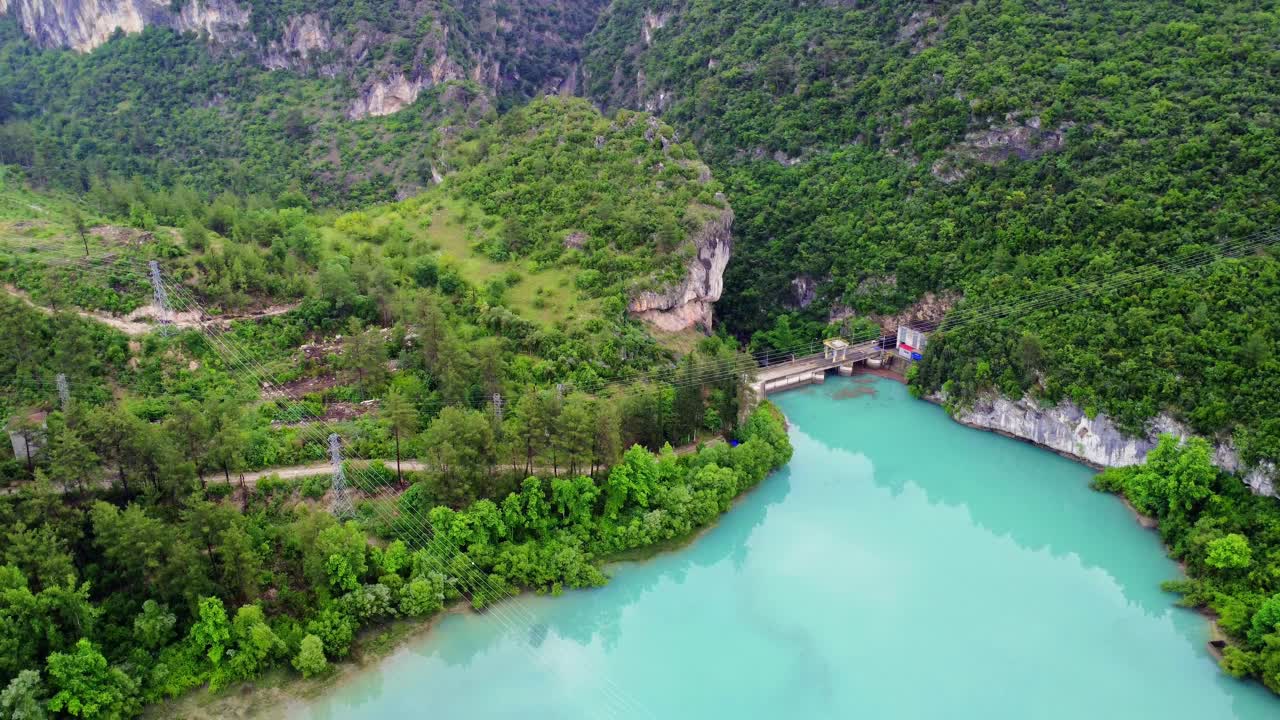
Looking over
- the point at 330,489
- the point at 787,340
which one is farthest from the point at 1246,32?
the point at 330,489

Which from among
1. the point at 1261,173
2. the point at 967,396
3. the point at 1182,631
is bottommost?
the point at 1182,631

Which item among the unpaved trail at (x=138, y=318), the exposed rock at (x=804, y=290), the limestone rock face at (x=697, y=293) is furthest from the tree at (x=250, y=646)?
the exposed rock at (x=804, y=290)

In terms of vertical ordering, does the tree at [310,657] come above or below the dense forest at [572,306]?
below

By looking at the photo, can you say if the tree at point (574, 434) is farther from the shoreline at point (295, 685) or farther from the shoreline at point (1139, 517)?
the shoreline at point (1139, 517)

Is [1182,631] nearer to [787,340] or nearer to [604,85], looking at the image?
[787,340]

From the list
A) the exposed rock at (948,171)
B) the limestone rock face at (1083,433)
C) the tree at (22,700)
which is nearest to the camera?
the tree at (22,700)

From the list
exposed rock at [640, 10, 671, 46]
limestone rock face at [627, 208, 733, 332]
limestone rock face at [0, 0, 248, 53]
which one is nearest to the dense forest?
limestone rock face at [627, 208, 733, 332]
